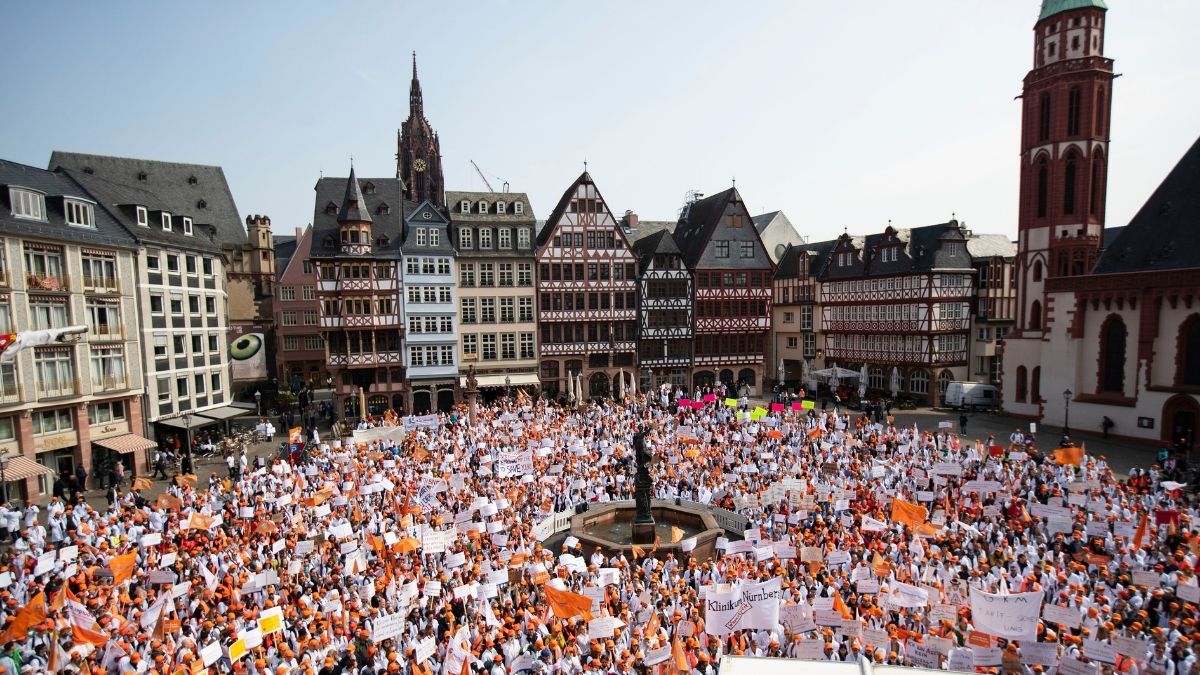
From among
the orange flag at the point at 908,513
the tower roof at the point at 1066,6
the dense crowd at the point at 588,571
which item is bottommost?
the dense crowd at the point at 588,571

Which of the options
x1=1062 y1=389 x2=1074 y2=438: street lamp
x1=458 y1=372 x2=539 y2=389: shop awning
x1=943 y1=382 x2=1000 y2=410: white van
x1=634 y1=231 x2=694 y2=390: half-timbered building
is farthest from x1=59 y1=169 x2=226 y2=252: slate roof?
Result: x1=1062 y1=389 x2=1074 y2=438: street lamp

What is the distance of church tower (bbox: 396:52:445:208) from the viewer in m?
79.4

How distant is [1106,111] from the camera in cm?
3969

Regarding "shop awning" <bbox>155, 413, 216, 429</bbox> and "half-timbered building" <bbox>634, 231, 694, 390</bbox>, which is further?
"half-timbered building" <bbox>634, 231, 694, 390</bbox>

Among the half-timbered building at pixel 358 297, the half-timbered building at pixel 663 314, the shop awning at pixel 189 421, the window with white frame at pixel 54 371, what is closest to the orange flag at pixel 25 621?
the window with white frame at pixel 54 371

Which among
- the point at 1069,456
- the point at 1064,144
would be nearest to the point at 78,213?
the point at 1069,456

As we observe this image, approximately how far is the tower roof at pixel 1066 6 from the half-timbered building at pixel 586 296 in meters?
30.3

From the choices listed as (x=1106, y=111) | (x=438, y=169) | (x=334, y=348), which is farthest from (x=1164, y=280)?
(x=438, y=169)

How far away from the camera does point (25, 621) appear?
13.2m

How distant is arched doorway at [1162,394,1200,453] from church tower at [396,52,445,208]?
7012 centimetres

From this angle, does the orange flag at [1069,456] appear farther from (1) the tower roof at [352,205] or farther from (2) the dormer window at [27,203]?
(2) the dormer window at [27,203]

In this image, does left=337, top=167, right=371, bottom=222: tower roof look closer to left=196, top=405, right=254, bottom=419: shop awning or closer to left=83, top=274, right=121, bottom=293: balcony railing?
left=196, top=405, right=254, bottom=419: shop awning

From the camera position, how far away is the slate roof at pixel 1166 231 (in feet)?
110

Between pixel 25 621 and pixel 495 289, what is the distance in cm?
3578
